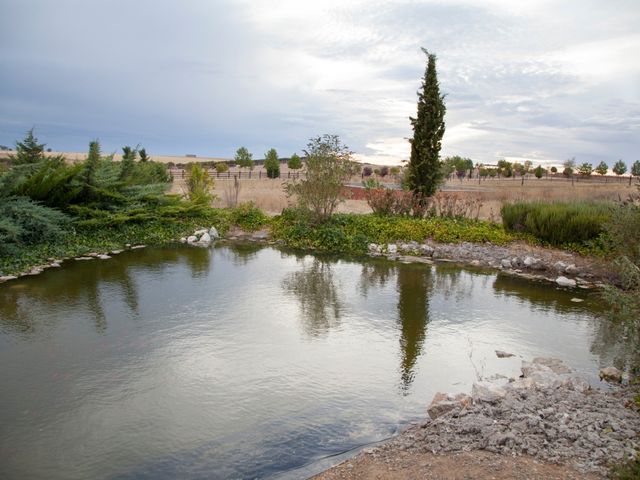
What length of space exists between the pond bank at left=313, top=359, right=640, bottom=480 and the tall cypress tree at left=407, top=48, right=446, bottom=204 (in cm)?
1134

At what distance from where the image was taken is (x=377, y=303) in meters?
8.21

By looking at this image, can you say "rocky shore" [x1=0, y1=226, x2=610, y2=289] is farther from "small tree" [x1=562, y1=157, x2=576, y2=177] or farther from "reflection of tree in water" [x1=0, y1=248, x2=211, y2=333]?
"small tree" [x1=562, y1=157, x2=576, y2=177]

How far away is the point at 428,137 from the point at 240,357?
464 inches

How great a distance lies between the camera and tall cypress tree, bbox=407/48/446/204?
15.5 m

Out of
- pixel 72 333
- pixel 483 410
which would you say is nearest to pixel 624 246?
pixel 483 410

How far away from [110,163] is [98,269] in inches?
224

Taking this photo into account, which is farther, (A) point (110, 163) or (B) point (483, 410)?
(A) point (110, 163)

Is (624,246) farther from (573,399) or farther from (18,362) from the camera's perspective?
(18,362)

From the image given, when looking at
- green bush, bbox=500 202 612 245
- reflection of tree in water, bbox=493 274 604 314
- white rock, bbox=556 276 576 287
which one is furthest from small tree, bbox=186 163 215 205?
white rock, bbox=556 276 576 287

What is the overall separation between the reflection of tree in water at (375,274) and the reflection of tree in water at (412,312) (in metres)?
0.26

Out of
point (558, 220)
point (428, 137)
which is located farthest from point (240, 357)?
point (428, 137)

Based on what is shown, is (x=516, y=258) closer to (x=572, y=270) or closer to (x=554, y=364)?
(x=572, y=270)

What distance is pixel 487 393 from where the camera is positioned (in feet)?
14.9

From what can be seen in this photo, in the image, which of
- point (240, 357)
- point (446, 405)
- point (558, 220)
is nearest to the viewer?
point (446, 405)
